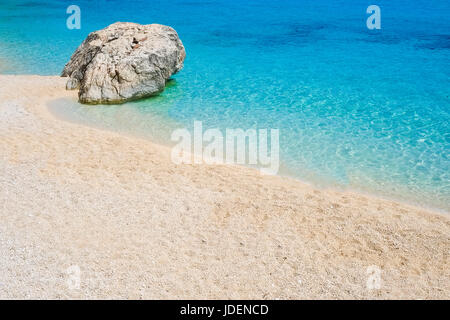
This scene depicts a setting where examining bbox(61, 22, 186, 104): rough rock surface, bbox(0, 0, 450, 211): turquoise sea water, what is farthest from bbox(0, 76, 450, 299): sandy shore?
bbox(61, 22, 186, 104): rough rock surface

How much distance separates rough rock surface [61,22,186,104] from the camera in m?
14.5

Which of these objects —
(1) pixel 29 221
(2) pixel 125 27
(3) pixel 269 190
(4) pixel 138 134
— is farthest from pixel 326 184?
(2) pixel 125 27

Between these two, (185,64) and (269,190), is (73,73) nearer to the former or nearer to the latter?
(185,64)

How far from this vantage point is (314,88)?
54.0 feet

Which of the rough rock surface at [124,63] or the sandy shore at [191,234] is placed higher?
the rough rock surface at [124,63]

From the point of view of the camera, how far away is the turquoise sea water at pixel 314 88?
10.8 meters

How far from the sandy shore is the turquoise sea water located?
1.73 meters

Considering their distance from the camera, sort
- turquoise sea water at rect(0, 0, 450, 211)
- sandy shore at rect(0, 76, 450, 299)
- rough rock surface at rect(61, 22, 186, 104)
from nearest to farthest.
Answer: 1. sandy shore at rect(0, 76, 450, 299)
2. turquoise sea water at rect(0, 0, 450, 211)
3. rough rock surface at rect(61, 22, 186, 104)

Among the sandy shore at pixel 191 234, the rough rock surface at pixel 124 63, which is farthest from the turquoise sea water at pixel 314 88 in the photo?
the sandy shore at pixel 191 234

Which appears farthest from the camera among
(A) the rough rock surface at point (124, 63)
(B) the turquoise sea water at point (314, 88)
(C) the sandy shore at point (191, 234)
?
(A) the rough rock surface at point (124, 63)

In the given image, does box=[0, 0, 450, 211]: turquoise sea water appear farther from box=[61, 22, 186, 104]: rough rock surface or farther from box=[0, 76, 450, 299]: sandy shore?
box=[0, 76, 450, 299]: sandy shore

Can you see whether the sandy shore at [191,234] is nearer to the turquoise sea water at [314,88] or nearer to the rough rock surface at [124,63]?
the turquoise sea water at [314,88]

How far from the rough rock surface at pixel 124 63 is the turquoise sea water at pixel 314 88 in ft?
2.03

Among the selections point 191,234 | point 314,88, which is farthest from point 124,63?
point 191,234
